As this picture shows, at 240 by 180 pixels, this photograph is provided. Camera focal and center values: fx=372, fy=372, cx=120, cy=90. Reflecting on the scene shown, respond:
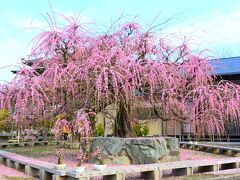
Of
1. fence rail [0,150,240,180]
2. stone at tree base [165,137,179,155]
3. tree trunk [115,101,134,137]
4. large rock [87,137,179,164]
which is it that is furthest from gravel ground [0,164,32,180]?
stone at tree base [165,137,179,155]

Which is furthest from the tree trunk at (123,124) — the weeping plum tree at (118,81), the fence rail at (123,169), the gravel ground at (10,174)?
the gravel ground at (10,174)

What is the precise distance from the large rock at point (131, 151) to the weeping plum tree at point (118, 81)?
916mm

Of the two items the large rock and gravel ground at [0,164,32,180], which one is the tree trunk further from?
gravel ground at [0,164,32,180]

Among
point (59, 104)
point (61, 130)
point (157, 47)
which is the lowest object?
point (61, 130)

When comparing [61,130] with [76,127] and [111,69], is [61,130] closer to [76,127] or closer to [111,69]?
[76,127]

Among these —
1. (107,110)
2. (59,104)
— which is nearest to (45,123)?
(59,104)

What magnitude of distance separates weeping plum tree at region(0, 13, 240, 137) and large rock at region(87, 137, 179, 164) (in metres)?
0.92

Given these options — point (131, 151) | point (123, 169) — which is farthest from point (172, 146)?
point (123, 169)

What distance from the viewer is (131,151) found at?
805 cm

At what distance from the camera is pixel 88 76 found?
25.5ft

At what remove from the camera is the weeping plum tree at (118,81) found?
7828 millimetres

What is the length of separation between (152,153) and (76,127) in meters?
1.76

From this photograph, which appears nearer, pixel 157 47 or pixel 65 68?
pixel 65 68

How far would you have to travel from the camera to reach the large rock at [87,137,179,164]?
7938 mm
